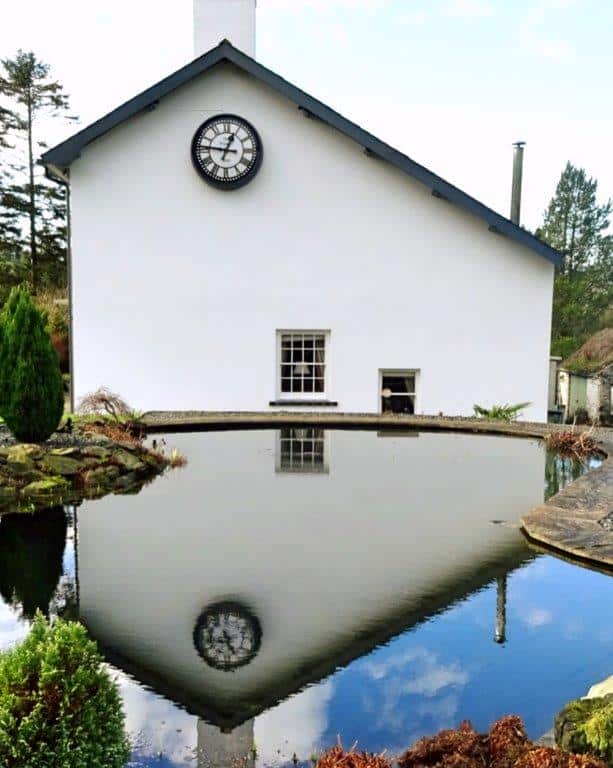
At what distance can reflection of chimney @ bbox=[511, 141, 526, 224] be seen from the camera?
1478cm

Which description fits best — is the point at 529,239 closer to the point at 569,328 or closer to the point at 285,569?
the point at 285,569

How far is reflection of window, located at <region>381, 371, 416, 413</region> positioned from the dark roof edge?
3.38 meters

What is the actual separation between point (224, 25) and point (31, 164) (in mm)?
17084

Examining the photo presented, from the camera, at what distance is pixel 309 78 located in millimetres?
19594

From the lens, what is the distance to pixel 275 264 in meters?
13.5

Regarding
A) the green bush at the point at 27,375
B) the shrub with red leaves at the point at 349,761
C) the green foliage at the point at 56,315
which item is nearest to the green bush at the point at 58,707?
the shrub with red leaves at the point at 349,761

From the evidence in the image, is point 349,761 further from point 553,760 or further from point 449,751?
point 553,760

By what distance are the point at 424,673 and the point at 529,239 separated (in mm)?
11339

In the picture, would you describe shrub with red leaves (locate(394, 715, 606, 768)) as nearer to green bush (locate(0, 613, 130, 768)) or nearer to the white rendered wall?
green bush (locate(0, 613, 130, 768))

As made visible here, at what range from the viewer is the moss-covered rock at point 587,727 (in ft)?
8.57

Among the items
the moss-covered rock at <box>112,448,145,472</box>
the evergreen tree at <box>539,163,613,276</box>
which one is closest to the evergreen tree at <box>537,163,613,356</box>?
the evergreen tree at <box>539,163,613,276</box>

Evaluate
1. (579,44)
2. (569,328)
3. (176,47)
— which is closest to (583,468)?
(579,44)

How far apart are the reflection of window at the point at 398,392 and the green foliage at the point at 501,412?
4.31 ft

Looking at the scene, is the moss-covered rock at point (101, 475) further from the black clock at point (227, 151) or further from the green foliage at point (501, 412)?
the green foliage at point (501, 412)
